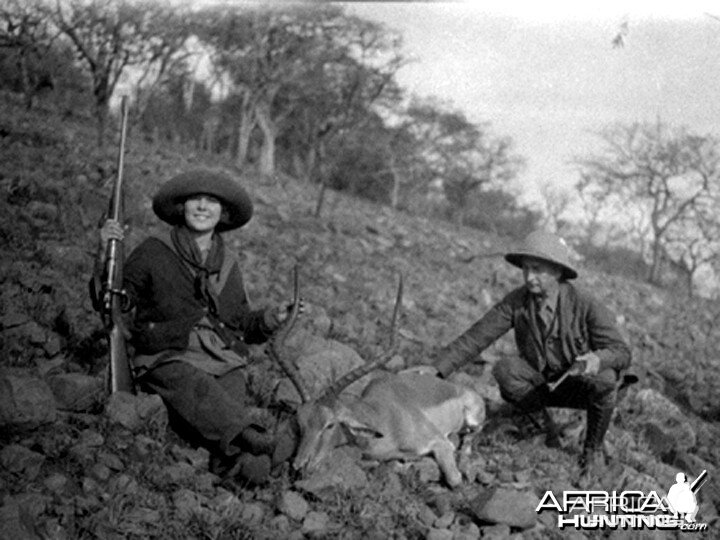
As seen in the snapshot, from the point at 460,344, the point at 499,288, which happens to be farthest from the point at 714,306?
the point at 460,344

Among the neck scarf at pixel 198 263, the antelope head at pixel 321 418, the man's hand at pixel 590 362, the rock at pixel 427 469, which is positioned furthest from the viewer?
the man's hand at pixel 590 362

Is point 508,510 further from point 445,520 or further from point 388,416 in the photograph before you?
point 388,416

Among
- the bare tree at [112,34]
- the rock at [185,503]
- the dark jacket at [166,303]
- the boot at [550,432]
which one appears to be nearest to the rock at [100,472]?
the rock at [185,503]

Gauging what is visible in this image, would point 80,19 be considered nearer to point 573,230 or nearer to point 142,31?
point 142,31

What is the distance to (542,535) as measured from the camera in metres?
3.29

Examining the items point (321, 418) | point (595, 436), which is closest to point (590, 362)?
point (595, 436)

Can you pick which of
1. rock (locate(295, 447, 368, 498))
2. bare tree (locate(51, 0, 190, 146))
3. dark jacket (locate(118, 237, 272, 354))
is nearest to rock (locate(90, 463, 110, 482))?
dark jacket (locate(118, 237, 272, 354))

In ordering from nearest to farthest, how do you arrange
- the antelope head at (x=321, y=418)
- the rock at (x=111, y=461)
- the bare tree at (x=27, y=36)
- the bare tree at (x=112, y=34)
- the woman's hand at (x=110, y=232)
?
the rock at (x=111, y=461)
the antelope head at (x=321, y=418)
the woman's hand at (x=110, y=232)
the bare tree at (x=27, y=36)
the bare tree at (x=112, y=34)

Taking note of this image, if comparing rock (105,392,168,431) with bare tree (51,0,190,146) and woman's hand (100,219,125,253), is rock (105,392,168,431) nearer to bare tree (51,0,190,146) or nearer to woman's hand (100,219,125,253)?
woman's hand (100,219,125,253)

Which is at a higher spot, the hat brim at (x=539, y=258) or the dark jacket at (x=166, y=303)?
the hat brim at (x=539, y=258)

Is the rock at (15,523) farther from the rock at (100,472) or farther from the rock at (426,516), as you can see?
the rock at (426,516)

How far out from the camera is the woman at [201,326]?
3.17 metres

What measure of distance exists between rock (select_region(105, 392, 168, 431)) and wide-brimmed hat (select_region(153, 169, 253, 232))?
1.02m

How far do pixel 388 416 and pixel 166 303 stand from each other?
1.37 meters
